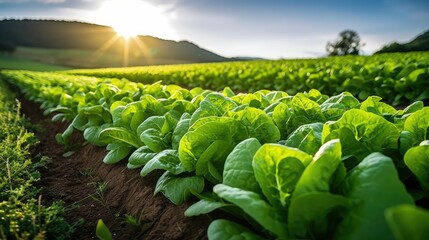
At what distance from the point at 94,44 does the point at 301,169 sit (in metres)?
80.1

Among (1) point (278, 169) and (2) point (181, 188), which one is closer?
(1) point (278, 169)

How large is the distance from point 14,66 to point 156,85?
2446 inches

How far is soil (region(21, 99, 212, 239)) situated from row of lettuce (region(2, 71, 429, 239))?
152 millimetres

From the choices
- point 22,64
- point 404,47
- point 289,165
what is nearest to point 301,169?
point 289,165

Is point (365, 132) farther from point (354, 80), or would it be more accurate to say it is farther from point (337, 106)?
point (354, 80)

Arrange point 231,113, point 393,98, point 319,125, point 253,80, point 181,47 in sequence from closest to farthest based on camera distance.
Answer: point 319,125
point 231,113
point 393,98
point 253,80
point 181,47

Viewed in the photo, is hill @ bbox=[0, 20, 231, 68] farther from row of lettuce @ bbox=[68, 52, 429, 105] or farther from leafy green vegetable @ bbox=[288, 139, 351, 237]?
leafy green vegetable @ bbox=[288, 139, 351, 237]

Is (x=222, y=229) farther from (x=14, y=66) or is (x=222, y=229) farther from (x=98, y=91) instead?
(x=14, y=66)

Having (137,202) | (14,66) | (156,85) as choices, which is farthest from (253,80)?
(14,66)

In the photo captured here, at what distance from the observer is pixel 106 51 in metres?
72.5

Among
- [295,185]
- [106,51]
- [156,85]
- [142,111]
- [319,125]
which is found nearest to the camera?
[295,185]

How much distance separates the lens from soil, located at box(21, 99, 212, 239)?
2.39m

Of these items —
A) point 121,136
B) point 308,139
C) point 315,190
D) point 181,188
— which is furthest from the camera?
point 121,136

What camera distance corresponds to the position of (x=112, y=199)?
3.18 m
